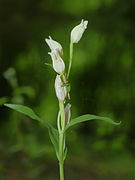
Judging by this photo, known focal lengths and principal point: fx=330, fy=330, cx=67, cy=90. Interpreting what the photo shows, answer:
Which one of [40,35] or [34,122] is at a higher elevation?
[40,35]

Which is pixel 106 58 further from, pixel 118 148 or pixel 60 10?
pixel 118 148

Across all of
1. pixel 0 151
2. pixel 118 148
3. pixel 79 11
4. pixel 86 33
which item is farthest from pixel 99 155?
pixel 79 11

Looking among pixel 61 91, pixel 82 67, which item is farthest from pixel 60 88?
pixel 82 67

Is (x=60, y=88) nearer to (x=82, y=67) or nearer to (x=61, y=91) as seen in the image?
(x=61, y=91)

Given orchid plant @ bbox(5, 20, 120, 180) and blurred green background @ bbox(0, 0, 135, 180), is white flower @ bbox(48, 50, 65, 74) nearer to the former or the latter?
orchid plant @ bbox(5, 20, 120, 180)

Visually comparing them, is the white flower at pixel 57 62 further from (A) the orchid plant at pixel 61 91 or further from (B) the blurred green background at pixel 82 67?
(B) the blurred green background at pixel 82 67

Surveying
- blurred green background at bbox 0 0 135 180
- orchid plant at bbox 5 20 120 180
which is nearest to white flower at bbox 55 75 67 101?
orchid plant at bbox 5 20 120 180

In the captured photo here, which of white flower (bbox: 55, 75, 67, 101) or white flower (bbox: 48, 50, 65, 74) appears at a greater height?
white flower (bbox: 48, 50, 65, 74)

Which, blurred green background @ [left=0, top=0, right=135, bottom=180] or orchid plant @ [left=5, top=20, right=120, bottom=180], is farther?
blurred green background @ [left=0, top=0, right=135, bottom=180]

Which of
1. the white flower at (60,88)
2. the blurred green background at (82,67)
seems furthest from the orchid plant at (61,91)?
the blurred green background at (82,67)
